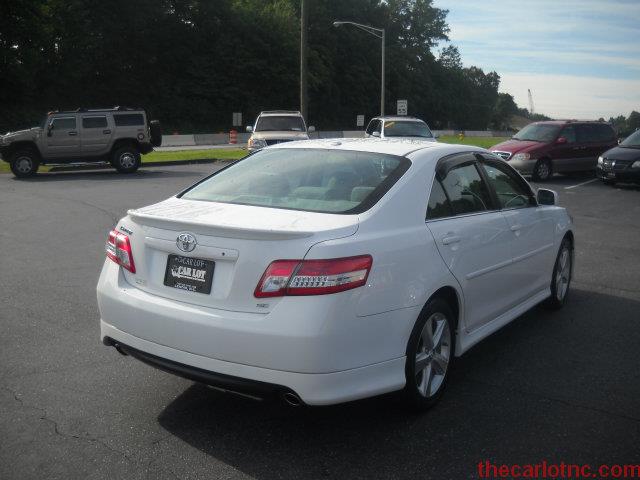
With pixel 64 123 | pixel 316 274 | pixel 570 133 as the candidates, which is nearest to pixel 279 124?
pixel 64 123

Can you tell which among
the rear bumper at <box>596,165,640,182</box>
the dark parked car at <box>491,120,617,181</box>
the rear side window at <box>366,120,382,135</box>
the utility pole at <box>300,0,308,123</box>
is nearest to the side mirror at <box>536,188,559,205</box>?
the dark parked car at <box>491,120,617,181</box>

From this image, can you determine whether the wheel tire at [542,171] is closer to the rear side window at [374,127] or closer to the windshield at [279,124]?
the rear side window at [374,127]

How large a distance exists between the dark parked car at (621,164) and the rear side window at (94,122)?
1456 centimetres

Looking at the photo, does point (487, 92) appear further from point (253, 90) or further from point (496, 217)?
point (496, 217)

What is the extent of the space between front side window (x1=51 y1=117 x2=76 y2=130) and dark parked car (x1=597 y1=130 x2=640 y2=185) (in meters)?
15.3

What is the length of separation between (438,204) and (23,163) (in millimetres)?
17940

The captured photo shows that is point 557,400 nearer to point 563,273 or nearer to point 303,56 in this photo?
point 563,273

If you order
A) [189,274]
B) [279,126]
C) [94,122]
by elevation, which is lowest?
[189,274]

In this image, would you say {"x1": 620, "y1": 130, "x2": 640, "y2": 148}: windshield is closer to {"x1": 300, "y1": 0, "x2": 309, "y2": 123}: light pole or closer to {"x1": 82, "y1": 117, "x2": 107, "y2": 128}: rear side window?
{"x1": 300, "y1": 0, "x2": 309, "y2": 123}: light pole

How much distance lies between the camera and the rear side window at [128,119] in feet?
68.4

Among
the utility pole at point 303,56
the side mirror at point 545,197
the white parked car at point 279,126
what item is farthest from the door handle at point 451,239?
the utility pole at point 303,56

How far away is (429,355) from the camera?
3963 mm

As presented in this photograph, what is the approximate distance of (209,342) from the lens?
3.40 meters

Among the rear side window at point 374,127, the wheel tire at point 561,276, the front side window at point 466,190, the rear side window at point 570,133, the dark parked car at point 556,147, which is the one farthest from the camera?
the rear side window at point 374,127
